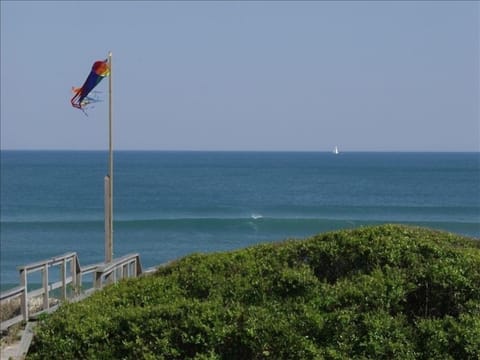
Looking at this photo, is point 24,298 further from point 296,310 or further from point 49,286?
point 296,310

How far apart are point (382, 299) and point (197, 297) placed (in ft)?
4.49

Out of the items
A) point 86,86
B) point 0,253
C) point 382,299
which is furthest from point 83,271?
point 0,253

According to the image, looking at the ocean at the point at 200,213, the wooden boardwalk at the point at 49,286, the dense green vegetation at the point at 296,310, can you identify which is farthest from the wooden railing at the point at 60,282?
the ocean at the point at 200,213

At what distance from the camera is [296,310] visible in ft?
18.4

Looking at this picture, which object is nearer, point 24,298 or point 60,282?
point 24,298

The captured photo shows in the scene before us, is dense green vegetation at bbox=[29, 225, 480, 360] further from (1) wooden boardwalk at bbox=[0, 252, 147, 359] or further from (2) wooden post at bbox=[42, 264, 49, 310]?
(2) wooden post at bbox=[42, 264, 49, 310]

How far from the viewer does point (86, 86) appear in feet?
47.2

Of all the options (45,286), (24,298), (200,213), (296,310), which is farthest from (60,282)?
(200,213)

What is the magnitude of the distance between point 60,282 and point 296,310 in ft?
24.1

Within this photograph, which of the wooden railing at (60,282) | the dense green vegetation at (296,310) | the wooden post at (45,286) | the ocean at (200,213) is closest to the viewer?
the dense green vegetation at (296,310)

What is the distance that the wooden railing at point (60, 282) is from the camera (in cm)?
1059

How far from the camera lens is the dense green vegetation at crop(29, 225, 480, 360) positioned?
5387mm

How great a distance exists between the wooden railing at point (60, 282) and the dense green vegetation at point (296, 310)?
3.54 m

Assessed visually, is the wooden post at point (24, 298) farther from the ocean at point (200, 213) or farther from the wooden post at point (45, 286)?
the ocean at point (200, 213)
